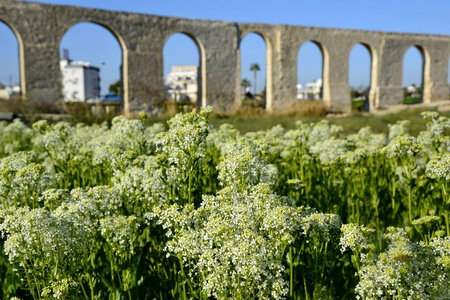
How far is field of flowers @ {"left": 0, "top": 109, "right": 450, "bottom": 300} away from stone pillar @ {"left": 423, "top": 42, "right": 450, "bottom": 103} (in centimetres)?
2244

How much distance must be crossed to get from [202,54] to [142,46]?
264cm

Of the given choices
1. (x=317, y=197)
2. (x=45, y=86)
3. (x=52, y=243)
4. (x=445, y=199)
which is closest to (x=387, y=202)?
(x=317, y=197)

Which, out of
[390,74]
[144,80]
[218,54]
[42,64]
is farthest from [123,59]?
[390,74]

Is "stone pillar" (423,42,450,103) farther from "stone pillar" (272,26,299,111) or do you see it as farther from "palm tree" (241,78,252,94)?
"palm tree" (241,78,252,94)

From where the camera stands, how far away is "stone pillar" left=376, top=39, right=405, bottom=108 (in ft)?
75.2

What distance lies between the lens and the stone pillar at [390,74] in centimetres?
2292

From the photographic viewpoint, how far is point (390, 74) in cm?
2319

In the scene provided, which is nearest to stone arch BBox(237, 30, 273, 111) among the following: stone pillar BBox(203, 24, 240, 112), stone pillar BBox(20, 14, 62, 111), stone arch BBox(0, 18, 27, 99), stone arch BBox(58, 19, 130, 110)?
stone pillar BBox(203, 24, 240, 112)

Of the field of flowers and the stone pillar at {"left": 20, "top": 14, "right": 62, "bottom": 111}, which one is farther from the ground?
the stone pillar at {"left": 20, "top": 14, "right": 62, "bottom": 111}

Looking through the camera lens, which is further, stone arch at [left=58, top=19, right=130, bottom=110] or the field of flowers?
stone arch at [left=58, top=19, right=130, bottom=110]

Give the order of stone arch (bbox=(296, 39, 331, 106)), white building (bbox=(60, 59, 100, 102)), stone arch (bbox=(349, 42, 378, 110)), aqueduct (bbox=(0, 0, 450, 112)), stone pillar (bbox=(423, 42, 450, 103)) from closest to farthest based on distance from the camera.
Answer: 1. aqueduct (bbox=(0, 0, 450, 112))
2. stone arch (bbox=(296, 39, 331, 106))
3. stone arch (bbox=(349, 42, 378, 110))
4. stone pillar (bbox=(423, 42, 450, 103))
5. white building (bbox=(60, 59, 100, 102))

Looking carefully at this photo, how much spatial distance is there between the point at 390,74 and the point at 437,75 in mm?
3631

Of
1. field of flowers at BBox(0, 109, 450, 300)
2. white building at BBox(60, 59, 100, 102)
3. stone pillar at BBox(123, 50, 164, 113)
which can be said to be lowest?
field of flowers at BBox(0, 109, 450, 300)

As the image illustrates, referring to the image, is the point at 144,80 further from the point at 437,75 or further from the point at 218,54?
the point at 437,75
